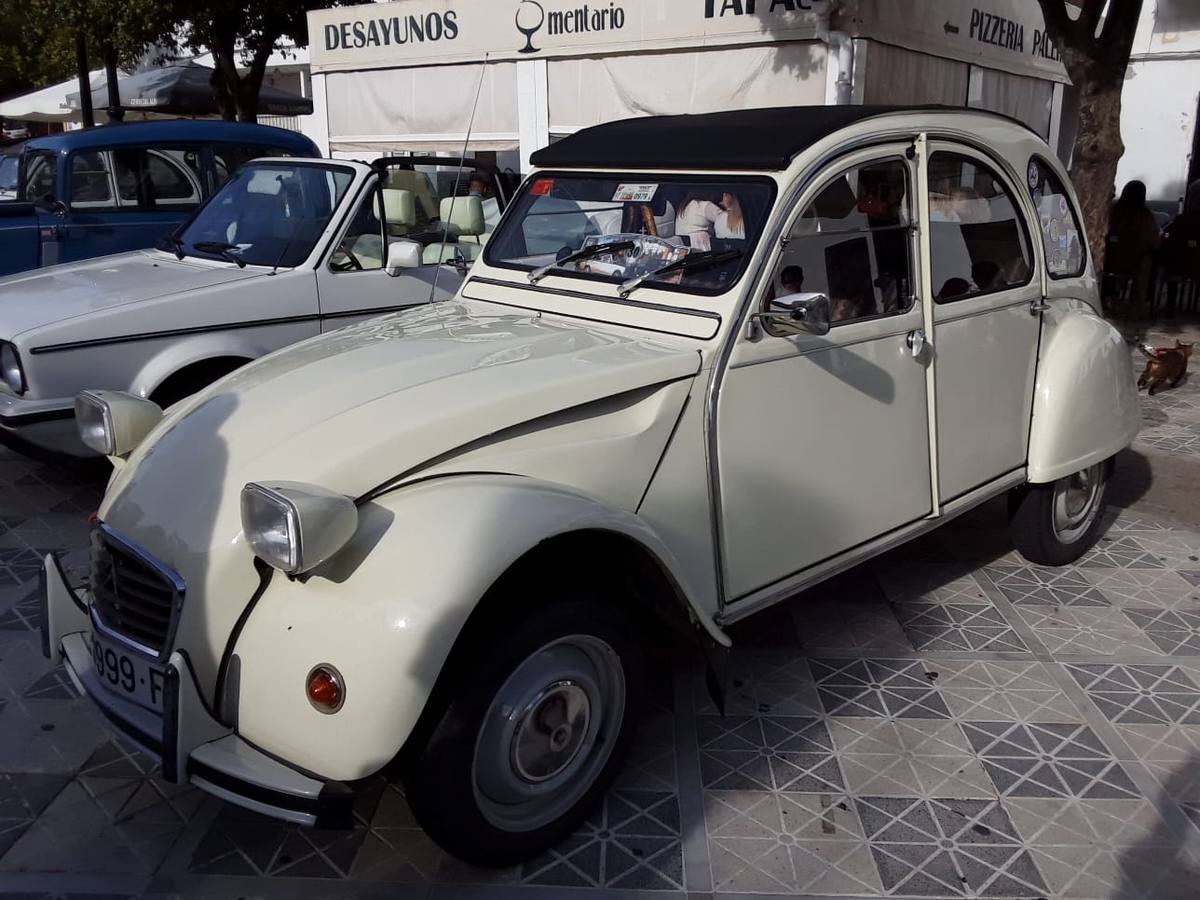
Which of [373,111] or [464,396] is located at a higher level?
[373,111]

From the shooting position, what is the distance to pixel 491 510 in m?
2.56

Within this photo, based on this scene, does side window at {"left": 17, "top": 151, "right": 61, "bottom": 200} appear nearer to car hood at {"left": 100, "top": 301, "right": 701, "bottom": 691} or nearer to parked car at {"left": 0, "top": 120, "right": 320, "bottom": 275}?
parked car at {"left": 0, "top": 120, "right": 320, "bottom": 275}

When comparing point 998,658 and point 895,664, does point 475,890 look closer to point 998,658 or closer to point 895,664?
point 895,664

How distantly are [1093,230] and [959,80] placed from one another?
3630mm

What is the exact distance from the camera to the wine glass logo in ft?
36.0

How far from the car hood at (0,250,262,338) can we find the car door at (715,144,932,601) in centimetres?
346

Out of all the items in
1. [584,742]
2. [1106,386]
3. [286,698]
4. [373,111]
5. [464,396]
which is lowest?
[584,742]

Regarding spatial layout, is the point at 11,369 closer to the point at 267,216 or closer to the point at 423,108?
the point at 267,216

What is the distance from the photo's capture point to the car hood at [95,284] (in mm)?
5184

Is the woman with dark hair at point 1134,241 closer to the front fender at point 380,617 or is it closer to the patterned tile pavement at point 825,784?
the patterned tile pavement at point 825,784

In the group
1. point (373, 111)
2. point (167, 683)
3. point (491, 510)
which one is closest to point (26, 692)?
point (167, 683)

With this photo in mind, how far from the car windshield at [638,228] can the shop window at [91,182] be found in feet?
16.8

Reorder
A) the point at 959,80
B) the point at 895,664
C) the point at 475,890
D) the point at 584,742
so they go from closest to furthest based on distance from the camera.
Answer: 1. the point at 475,890
2. the point at 584,742
3. the point at 895,664
4. the point at 959,80

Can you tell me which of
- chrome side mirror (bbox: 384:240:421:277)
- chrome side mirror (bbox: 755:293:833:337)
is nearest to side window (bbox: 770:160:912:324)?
chrome side mirror (bbox: 755:293:833:337)
